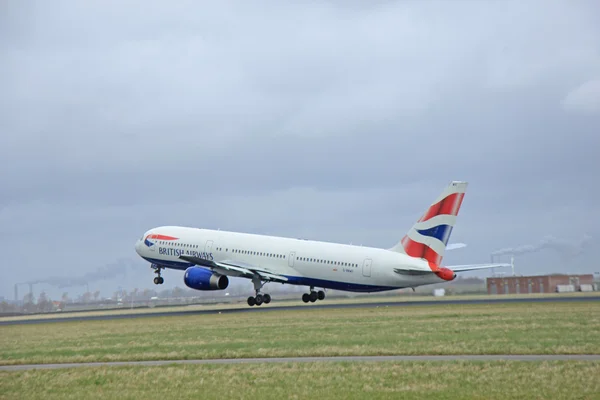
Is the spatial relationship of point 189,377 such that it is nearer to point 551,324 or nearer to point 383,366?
point 383,366

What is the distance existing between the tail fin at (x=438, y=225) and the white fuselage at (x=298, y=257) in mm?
948

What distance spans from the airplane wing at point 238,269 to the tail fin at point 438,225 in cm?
1206

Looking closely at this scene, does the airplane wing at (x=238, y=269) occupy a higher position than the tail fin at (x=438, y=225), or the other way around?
the tail fin at (x=438, y=225)

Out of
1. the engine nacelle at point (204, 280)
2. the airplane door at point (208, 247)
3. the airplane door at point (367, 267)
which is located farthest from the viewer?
the airplane door at point (208, 247)

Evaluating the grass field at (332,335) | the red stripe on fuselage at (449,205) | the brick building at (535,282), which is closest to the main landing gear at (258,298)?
the grass field at (332,335)

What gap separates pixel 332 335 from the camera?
36.1 m

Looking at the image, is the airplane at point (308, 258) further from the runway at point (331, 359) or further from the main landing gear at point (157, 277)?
the runway at point (331, 359)

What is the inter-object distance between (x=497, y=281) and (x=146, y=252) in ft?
120

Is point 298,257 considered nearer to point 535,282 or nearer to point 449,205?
point 449,205

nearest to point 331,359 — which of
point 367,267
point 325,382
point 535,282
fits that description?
point 325,382

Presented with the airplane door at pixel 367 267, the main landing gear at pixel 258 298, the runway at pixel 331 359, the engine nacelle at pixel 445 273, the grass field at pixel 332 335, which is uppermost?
the airplane door at pixel 367 267

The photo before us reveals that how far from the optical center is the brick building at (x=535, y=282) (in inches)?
3307

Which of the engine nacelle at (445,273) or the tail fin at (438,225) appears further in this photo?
the engine nacelle at (445,273)

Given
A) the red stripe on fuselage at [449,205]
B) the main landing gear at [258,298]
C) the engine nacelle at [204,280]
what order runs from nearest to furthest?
1. the red stripe on fuselage at [449,205]
2. the engine nacelle at [204,280]
3. the main landing gear at [258,298]
